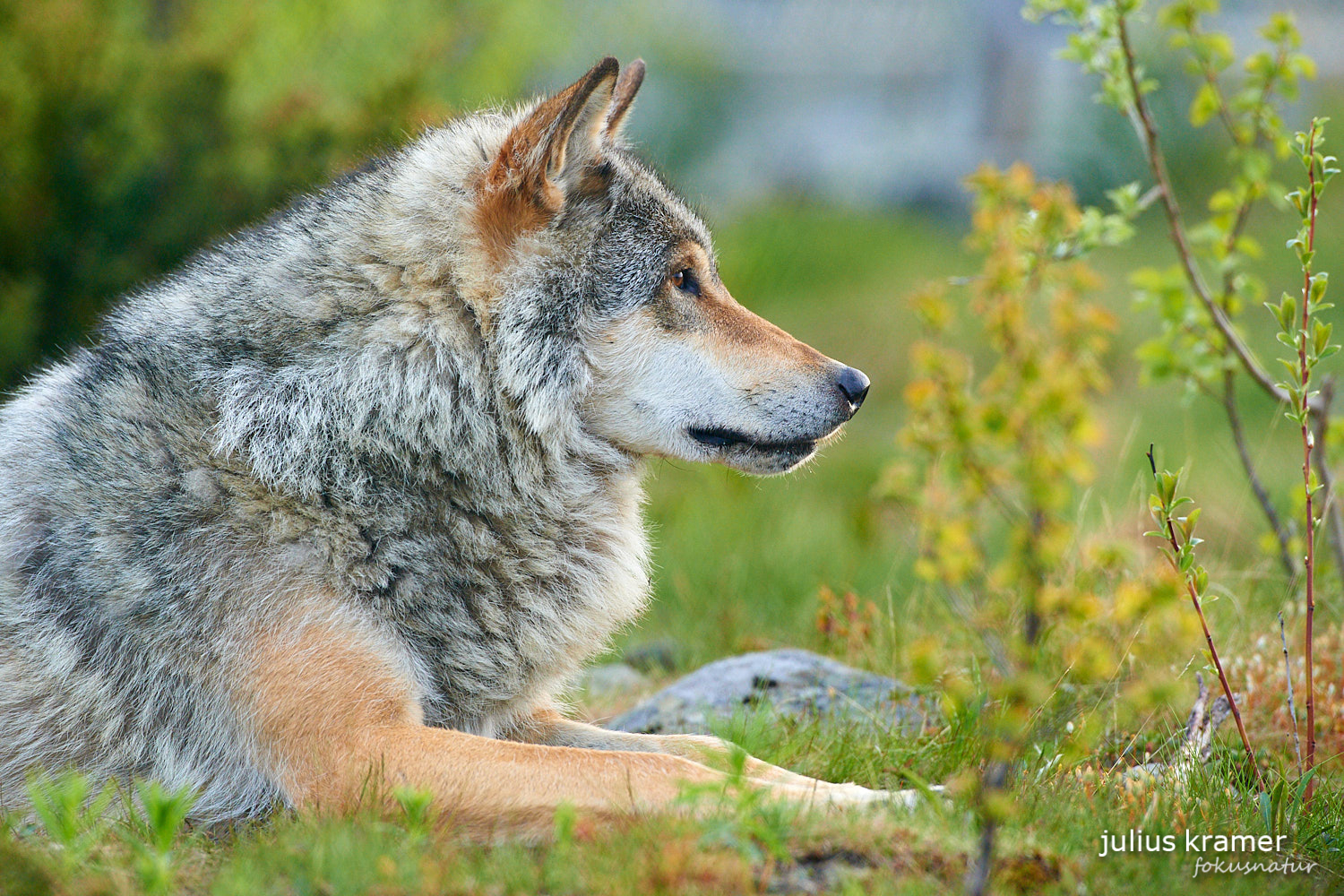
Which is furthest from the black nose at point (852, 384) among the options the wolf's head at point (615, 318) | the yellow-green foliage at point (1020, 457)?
the yellow-green foliage at point (1020, 457)

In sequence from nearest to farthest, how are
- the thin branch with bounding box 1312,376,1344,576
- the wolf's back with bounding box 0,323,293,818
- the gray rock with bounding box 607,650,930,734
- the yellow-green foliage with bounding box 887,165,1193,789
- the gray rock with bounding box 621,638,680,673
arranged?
the yellow-green foliage with bounding box 887,165,1193,789
the wolf's back with bounding box 0,323,293,818
the gray rock with bounding box 607,650,930,734
the thin branch with bounding box 1312,376,1344,576
the gray rock with bounding box 621,638,680,673

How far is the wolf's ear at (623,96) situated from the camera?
3.47 meters

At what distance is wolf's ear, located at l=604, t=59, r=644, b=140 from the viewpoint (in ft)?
11.4

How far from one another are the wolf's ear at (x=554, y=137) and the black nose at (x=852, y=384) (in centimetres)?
97

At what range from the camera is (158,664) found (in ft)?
9.32

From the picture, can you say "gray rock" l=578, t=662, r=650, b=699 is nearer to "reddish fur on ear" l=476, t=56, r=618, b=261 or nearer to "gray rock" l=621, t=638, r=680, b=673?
"gray rock" l=621, t=638, r=680, b=673

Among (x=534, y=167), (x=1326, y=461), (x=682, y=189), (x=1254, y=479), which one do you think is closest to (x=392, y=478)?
(x=534, y=167)

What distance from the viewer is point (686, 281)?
11.2 ft

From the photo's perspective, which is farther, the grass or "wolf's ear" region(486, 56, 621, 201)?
"wolf's ear" region(486, 56, 621, 201)

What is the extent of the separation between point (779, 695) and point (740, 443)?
3.16ft

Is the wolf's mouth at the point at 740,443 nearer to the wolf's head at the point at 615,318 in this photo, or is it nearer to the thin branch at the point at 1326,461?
the wolf's head at the point at 615,318

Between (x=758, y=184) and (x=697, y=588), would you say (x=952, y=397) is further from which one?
(x=758, y=184)

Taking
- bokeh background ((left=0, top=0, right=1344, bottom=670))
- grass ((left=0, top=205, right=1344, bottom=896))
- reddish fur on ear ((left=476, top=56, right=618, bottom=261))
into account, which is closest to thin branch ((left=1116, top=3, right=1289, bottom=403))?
bokeh background ((left=0, top=0, right=1344, bottom=670))

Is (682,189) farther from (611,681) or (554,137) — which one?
(611,681)
